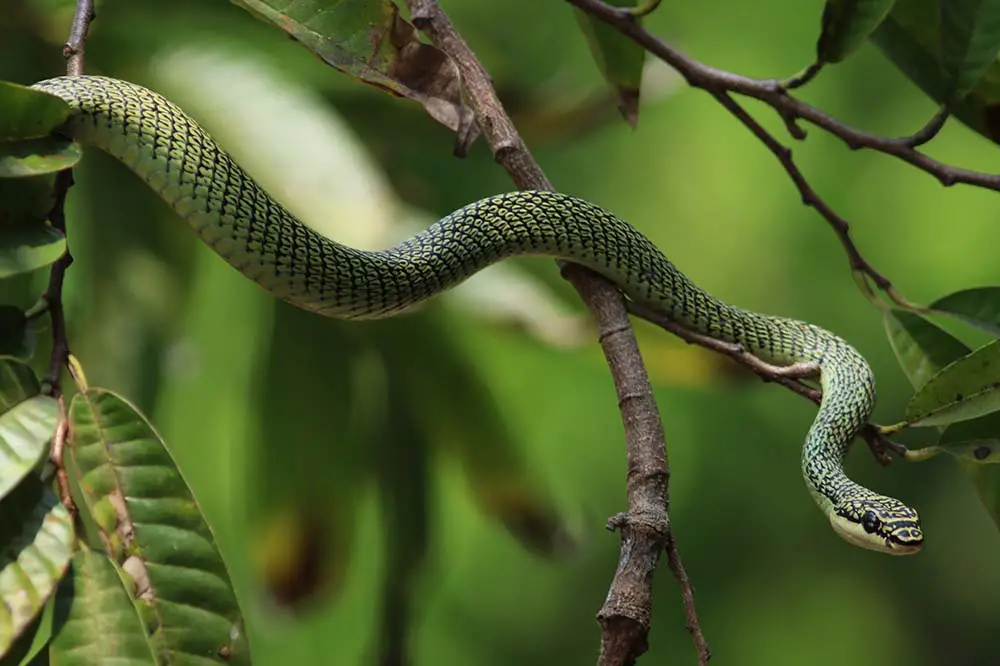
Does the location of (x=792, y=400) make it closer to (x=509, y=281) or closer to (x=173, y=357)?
(x=509, y=281)

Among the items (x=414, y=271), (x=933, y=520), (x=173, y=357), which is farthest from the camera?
(x=933, y=520)

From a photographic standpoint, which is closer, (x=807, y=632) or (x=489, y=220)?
(x=489, y=220)

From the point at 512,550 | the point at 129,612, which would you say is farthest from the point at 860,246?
the point at 129,612

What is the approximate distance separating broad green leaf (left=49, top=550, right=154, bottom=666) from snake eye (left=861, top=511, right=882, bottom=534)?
884mm

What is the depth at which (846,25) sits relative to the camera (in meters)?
1.17

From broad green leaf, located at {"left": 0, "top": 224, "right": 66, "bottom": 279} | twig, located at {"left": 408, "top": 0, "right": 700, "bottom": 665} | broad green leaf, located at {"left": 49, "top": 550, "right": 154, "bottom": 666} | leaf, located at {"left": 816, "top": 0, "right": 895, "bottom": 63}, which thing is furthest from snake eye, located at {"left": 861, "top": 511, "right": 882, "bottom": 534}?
broad green leaf, located at {"left": 0, "top": 224, "right": 66, "bottom": 279}

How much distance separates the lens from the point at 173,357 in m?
2.17

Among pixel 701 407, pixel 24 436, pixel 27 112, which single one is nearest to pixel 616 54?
pixel 27 112

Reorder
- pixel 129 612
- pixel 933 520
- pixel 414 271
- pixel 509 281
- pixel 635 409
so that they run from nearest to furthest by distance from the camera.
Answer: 1. pixel 129 612
2. pixel 635 409
3. pixel 414 271
4. pixel 509 281
5. pixel 933 520

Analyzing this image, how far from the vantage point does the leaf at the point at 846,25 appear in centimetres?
114

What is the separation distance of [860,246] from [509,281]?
5.22ft

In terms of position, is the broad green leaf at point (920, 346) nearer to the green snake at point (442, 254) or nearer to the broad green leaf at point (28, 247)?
the green snake at point (442, 254)

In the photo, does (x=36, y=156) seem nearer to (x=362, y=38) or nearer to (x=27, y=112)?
(x=27, y=112)

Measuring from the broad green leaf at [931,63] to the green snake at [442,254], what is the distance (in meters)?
0.40
